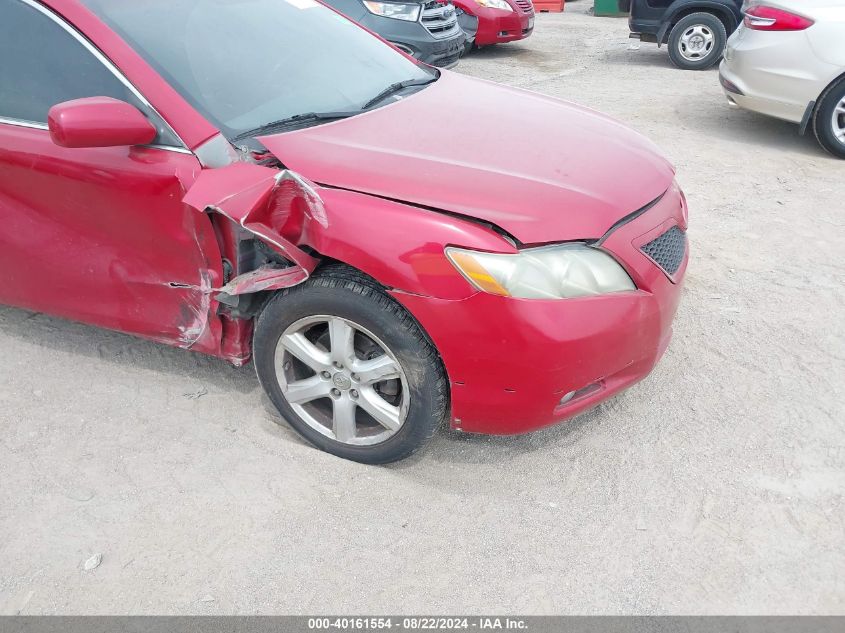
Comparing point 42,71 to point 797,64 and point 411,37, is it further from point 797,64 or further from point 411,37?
point 411,37

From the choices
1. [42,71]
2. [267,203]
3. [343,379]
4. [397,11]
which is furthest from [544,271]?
[397,11]

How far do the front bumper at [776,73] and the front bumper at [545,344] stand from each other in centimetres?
417

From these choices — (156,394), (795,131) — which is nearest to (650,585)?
(156,394)

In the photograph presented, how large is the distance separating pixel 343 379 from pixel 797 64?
5087mm

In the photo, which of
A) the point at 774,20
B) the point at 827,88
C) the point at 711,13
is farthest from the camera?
the point at 711,13

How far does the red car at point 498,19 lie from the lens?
995 centimetres

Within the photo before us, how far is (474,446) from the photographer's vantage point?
9.54ft

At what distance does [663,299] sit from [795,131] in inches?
203

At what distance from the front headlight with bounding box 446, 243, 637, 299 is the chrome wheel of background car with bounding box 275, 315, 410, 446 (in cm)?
44

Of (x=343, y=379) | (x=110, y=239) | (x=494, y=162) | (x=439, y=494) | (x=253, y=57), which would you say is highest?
(x=253, y=57)

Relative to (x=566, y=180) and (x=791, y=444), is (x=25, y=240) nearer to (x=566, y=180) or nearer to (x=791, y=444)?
(x=566, y=180)

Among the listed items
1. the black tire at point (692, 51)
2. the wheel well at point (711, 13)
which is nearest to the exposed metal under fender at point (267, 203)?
the black tire at point (692, 51)

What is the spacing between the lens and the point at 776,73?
5945mm

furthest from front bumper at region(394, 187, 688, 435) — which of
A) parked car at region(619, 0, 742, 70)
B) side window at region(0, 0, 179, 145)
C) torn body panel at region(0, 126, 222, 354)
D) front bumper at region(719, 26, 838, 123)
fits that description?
parked car at region(619, 0, 742, 70)
